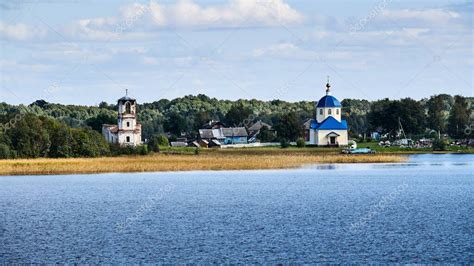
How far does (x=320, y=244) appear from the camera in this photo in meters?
33.3

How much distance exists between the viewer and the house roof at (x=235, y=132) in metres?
159

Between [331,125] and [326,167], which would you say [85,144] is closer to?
[326,167]

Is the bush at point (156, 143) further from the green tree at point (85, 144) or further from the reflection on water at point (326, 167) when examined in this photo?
the reflection on water at point (326, 167)

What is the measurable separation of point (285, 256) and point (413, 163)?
214 ft

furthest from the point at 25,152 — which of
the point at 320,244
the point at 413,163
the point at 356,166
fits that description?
the point at 320,244

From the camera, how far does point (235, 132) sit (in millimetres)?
159875

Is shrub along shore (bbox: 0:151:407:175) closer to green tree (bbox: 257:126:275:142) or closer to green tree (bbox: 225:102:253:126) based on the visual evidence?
green tree (bbox: 257:126:275:142)

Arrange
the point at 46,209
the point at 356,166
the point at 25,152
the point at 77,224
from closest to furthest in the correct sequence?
the point at 77,224, the point at 46,209, the point at 25,152, the point at 356,166

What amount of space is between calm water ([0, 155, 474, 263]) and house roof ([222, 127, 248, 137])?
88.6m

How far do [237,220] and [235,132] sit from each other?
4685 inches

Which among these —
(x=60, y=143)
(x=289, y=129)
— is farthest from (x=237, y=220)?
(x=289, y=129)

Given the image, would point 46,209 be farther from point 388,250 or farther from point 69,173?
point 69,173

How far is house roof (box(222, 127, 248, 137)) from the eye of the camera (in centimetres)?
15900

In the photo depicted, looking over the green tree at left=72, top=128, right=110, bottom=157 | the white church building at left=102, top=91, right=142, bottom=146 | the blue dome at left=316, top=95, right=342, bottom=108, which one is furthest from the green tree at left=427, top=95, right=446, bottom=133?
the green tree at left=72, top=128, right=110, bottom=157
